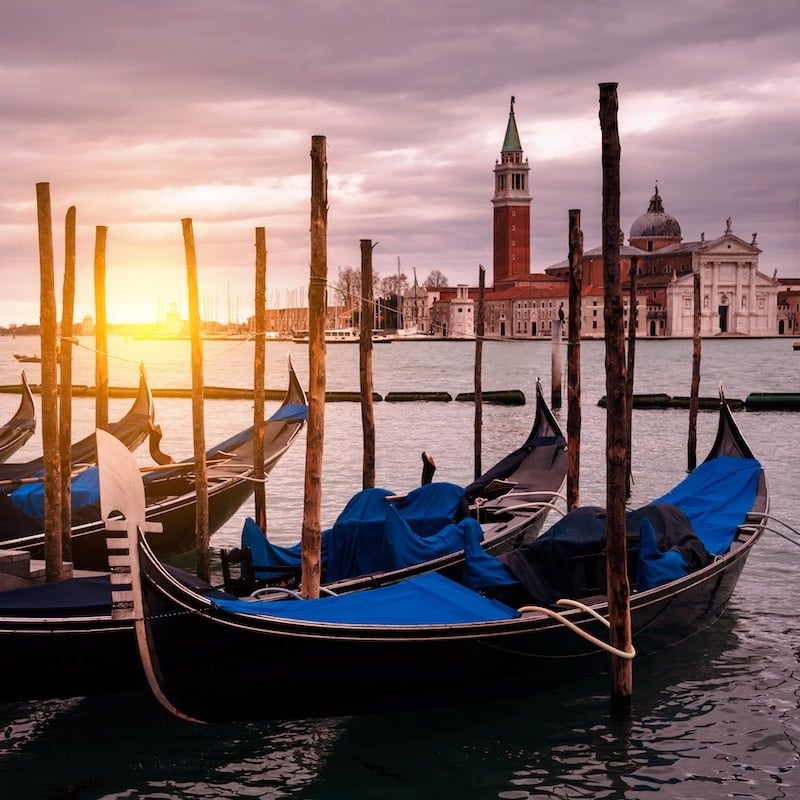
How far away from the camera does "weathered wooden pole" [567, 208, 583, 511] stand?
1041 centimetres

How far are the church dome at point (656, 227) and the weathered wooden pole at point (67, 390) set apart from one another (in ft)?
316

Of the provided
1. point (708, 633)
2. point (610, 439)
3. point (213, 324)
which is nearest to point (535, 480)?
point (708, 633)

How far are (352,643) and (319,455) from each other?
5.90 feet

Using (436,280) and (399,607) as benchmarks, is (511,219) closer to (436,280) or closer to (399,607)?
(436,280)

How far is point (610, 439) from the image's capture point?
6398mm

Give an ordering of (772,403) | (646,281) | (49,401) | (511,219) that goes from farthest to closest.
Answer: (511,219) → (646,281) → (772,403) → (49,401)

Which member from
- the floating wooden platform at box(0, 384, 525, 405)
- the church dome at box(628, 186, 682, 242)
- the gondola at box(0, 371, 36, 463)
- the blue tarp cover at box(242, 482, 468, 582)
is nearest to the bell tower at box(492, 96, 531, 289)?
the church dome at box(628, 186, 682, 242)

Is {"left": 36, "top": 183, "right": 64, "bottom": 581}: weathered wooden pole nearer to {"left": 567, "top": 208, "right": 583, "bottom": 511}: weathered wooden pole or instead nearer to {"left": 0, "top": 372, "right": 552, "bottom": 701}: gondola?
{"left": 0, "top": 372, "right": 552, "bottom": 701}: gondola

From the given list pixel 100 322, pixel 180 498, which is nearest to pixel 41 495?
pixel 180 498

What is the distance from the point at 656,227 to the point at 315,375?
99543 millimetres

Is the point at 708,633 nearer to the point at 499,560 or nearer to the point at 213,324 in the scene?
the point at 499,560

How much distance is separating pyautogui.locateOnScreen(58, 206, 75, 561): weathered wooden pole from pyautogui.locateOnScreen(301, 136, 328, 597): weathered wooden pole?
211cm

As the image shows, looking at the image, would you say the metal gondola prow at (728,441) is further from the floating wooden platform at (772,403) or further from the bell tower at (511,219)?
the bell tower at (511,219)

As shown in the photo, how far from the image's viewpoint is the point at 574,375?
36.9ft
